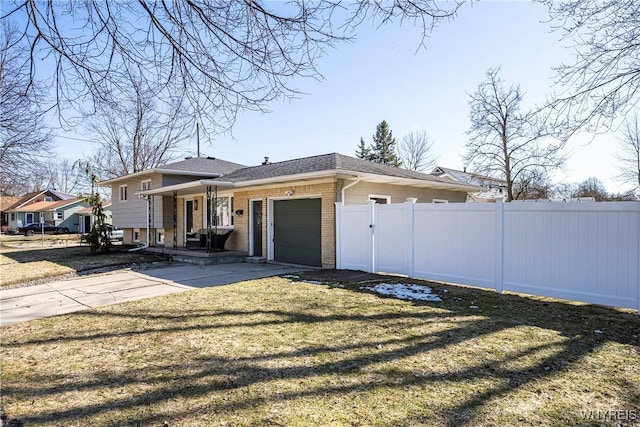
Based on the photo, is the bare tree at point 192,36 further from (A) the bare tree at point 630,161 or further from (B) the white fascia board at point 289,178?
(A) the bare tree at point 630,161

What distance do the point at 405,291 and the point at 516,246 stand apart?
2.13 m

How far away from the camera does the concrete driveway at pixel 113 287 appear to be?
660 centimetres

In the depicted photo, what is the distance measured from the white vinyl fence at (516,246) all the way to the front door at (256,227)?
4563mm

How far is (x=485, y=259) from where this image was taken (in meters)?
7.19

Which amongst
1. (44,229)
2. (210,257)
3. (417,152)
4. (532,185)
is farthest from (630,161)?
(44,229)

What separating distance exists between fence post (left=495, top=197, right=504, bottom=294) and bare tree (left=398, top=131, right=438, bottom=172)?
1379 inches

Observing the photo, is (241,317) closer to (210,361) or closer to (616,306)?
(210,361)

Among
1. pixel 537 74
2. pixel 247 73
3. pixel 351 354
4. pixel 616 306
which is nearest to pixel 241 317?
pixel 351 354

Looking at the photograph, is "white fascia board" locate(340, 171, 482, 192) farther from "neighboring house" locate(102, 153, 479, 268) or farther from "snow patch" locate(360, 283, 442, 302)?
"snow patch" locate(360, 283, 442, 302)

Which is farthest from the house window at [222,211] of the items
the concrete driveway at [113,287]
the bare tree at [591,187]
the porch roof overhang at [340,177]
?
the bare tree at [591,187]

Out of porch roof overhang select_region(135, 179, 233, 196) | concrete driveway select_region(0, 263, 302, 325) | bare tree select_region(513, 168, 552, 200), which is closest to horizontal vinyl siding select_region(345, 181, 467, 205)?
concrete driveway select_region(0, 263, 302, 325)

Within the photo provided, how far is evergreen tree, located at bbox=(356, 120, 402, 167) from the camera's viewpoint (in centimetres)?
4131

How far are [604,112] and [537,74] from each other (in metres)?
1.24

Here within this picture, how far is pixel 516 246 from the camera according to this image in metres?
6.71
